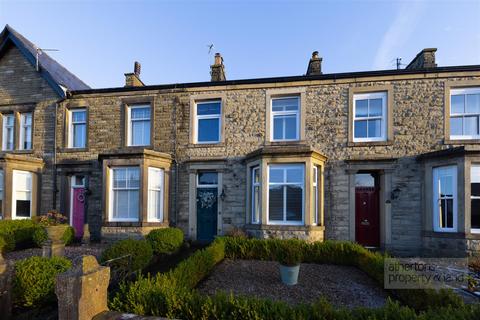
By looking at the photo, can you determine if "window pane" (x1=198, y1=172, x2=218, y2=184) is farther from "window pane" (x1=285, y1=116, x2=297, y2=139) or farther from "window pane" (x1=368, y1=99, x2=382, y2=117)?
"window pane" (x1=368, y1=99, x2=382, y2=117)

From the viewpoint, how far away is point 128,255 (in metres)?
7.07

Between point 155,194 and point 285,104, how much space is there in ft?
21.1

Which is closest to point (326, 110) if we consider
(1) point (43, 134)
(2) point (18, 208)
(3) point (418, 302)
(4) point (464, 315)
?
(3) point (418, 302)

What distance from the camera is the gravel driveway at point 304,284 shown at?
5.97 m

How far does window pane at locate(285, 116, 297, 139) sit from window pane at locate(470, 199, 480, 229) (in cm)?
623

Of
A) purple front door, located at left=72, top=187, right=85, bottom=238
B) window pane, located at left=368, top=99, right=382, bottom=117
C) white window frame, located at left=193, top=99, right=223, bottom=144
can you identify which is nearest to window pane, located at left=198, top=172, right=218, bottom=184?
white window frame, located at left=193, top=99, right=223, bottom=144

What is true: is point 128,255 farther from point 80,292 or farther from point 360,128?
point 360,128

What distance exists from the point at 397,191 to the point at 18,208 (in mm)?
15429

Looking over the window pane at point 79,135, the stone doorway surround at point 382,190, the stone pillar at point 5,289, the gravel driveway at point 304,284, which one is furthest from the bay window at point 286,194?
the window pane at point 79,135

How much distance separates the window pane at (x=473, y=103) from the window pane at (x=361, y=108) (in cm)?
346

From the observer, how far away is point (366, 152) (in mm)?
11102

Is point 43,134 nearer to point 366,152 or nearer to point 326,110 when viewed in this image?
point 326,110

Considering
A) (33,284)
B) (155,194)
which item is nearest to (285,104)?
(155,194)

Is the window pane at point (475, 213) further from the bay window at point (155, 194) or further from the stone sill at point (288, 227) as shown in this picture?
the bay window at point (155, 194)
